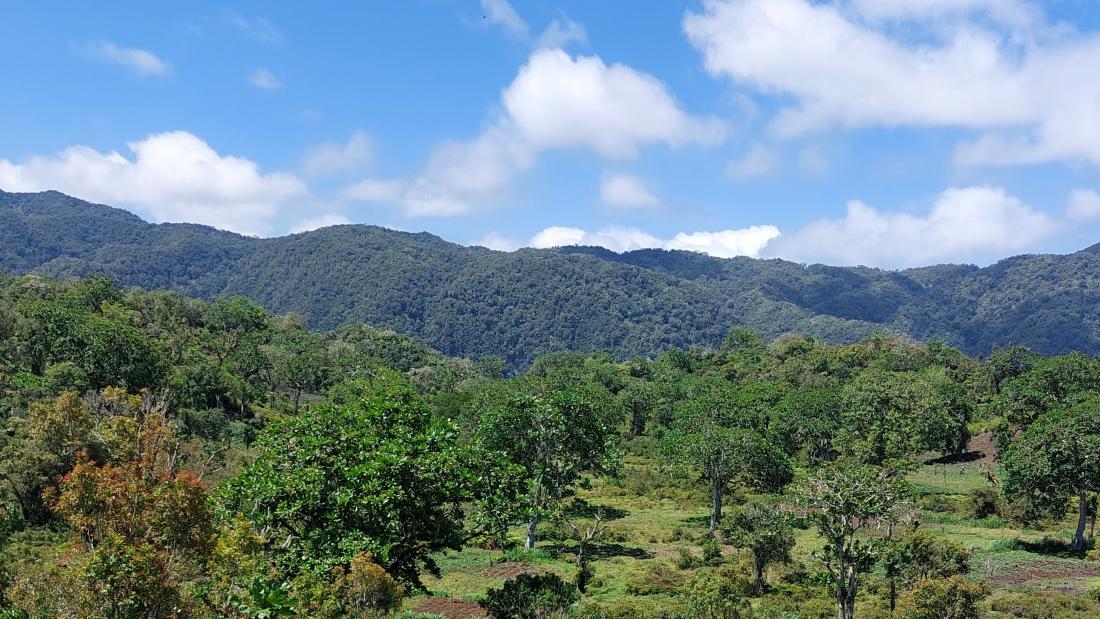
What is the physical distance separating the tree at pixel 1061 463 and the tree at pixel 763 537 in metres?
14.2

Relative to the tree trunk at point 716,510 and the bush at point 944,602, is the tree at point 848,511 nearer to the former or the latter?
the bush at point 944,602

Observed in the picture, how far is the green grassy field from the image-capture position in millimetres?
26031

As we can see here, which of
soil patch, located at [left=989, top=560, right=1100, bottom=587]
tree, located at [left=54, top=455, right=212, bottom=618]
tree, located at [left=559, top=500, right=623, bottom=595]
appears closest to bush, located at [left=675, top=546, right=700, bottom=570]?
tree, located at [left=559, top=500, right=623, bottom=595]

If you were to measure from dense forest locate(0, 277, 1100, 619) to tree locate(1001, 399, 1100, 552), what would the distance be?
142 millimetres

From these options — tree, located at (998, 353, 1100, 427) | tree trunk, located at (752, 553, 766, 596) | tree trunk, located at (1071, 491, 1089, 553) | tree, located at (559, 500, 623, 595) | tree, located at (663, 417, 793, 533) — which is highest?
tree, located at (998, 353, 1100, 427)

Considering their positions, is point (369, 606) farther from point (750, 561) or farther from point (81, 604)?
point (750, 561)

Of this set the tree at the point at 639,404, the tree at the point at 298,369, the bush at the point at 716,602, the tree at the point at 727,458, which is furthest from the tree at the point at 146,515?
the tree at the point at 639,404

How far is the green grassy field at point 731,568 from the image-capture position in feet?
85.4

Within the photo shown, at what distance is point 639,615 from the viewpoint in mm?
24156

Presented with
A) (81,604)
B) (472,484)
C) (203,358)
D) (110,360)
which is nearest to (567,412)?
(472,484)

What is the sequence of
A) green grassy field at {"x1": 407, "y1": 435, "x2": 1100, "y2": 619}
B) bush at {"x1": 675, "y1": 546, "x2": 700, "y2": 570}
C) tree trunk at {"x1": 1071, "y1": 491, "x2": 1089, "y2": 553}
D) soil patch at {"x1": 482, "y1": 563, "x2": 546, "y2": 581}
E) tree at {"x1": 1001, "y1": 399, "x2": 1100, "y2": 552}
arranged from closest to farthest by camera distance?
green grassy field at {"x1": 407, "y1": 435, "x2": 1100, "y2": 619} → soil patch at {"x1": 482, "y1": 563, "x2": 546, "y2": 581} → tree at {"x1": 1001, "y1": 399, "x2": 1100, "y2": 552} → tree trunk at {"x1": 1071, "y1": 491, "x2": 1089, "y2": 553} → bush at {"x1": 675, "y1": 546, "x2": 700, "y2": 570}

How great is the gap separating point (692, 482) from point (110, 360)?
191 ft

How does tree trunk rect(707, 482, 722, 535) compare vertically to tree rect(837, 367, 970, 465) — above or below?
below

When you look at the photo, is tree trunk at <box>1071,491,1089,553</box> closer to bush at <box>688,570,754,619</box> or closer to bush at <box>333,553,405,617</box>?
bush at <box>688,570,754,619</box>
